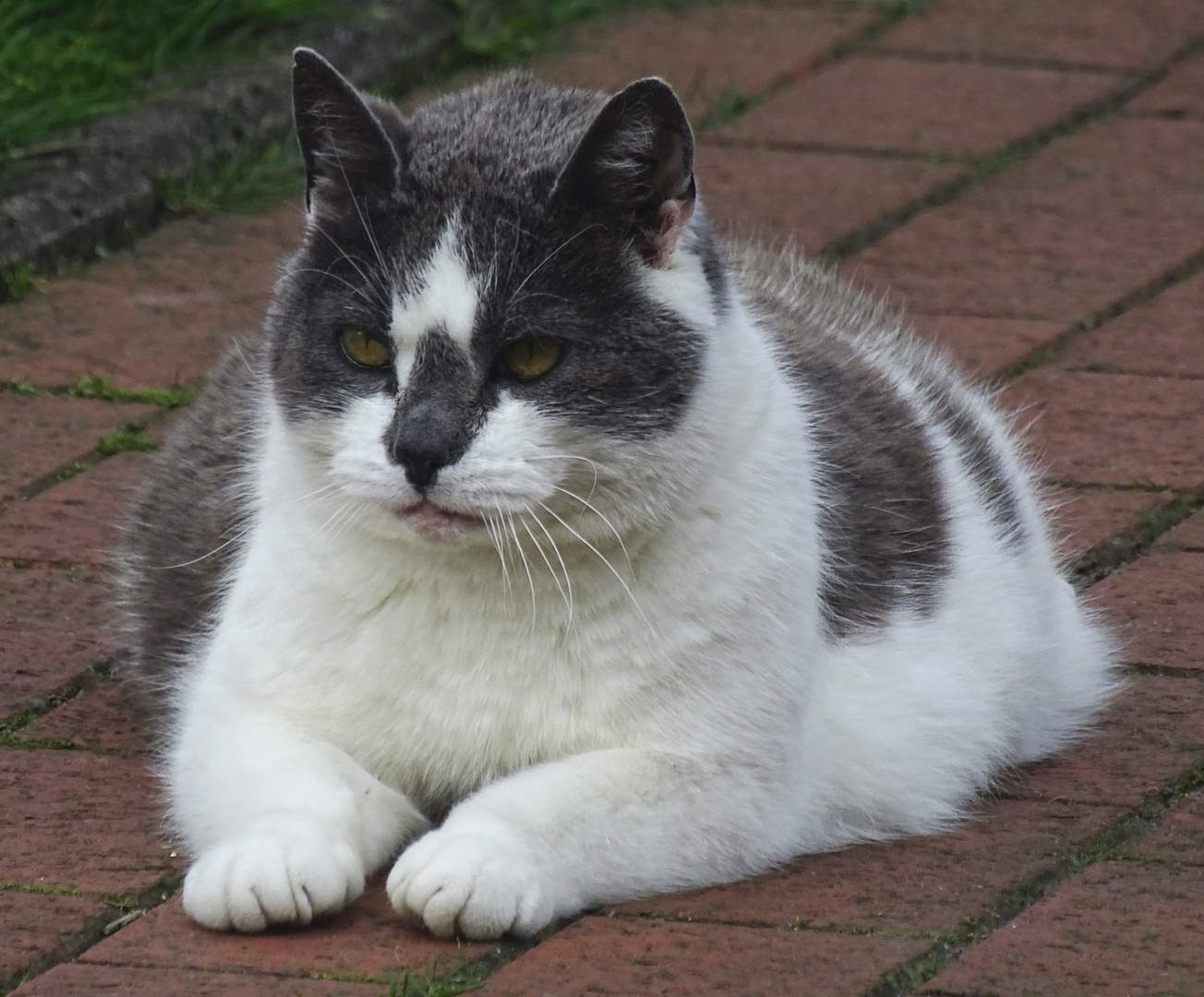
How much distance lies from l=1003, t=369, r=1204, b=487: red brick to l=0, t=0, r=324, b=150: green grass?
2.64 metres

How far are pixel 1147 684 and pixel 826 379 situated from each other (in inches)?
31.0

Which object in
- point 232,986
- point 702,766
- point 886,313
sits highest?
point 886,313

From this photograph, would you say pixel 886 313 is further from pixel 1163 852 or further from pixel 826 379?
pixel 1163 852

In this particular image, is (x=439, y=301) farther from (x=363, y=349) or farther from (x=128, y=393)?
(x=128, y=393)

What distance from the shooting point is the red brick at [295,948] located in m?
2.99

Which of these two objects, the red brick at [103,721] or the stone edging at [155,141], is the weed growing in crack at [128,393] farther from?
the red brick at [103,721]

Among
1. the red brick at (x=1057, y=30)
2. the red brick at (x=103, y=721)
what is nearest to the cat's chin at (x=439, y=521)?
the red brick at (x=103, y=721)

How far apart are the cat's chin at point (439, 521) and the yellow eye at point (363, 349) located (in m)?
0.22

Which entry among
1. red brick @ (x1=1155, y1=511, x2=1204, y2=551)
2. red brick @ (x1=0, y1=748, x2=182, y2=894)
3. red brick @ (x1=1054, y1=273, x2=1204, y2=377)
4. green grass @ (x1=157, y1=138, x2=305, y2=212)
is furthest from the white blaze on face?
green grass @ (x1=157, y1=138, x2=305, y2=212)

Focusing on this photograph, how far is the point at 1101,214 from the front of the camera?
20.0 feet

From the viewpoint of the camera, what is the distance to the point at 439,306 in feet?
10.0

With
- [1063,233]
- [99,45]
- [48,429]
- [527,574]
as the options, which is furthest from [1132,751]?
[99,45]

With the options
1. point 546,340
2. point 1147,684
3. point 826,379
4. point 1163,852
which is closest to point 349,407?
point 546,340

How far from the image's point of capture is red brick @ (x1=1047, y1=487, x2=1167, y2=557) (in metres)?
4.50
